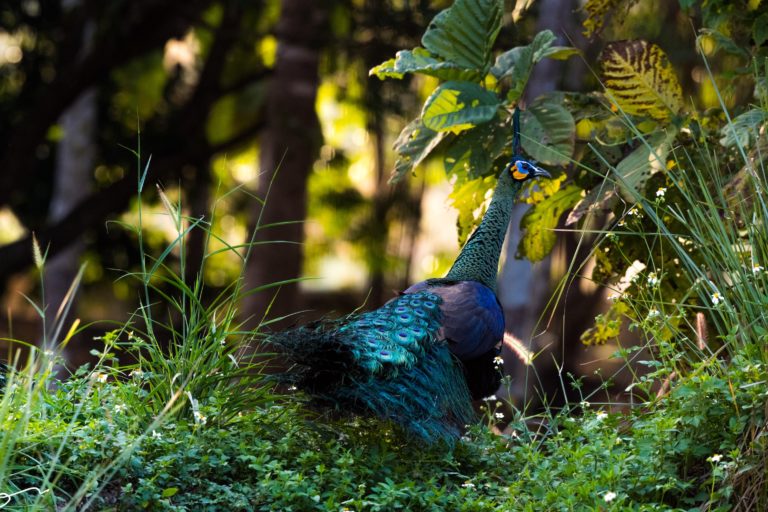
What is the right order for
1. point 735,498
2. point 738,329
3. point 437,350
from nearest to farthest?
point 735,498 < point 738,329 < point 437,350

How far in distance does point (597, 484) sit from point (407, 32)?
831 centimetres

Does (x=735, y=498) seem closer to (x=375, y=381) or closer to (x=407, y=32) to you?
(x=375, y=381)

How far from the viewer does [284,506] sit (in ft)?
10.9

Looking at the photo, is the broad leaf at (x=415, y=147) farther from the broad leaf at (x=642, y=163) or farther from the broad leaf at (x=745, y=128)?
the broad leaf at (x=745, y=128)

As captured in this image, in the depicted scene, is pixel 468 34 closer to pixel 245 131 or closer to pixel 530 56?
pixel 530 56

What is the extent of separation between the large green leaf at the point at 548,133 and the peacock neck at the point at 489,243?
498 mm

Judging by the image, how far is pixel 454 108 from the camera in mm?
4562

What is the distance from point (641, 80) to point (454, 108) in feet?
3.00

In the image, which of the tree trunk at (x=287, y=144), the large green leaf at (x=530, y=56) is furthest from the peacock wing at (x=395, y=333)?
the tree trunk at (x=287, y=144)

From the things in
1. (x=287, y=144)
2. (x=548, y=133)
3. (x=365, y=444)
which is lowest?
(x=365, y=444)

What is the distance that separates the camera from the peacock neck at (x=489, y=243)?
4.90 m

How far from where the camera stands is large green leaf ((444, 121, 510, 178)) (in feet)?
15.6

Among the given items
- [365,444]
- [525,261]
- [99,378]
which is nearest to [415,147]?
[365,444]

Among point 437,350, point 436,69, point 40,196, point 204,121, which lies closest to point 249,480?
point 437,350
